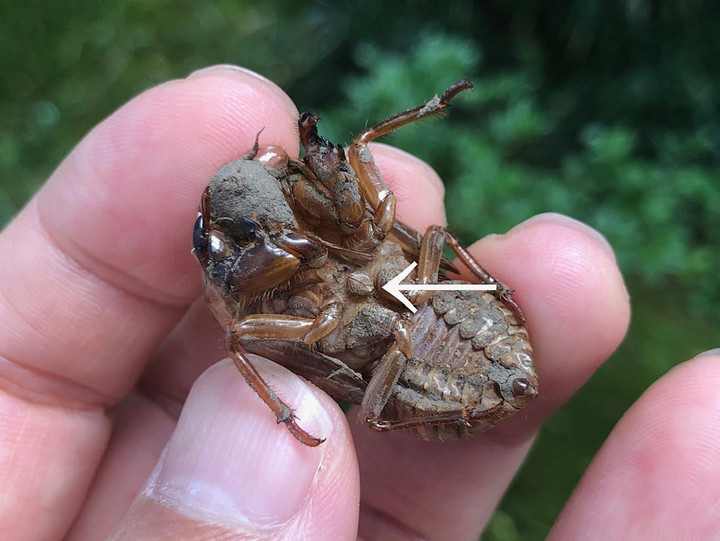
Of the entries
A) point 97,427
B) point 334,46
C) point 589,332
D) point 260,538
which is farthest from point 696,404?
point 334,46

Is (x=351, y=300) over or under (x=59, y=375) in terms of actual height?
over

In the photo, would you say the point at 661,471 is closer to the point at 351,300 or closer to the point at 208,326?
the point at 351,300

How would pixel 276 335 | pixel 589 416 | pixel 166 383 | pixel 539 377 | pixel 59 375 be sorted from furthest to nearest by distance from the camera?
pixel 589 416
pixel 166 383
pixel 59 375
pixel 539 377
pixel 276 335

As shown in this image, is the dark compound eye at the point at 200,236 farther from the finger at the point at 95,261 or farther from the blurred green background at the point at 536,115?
the blurred green background at the point at 536,115

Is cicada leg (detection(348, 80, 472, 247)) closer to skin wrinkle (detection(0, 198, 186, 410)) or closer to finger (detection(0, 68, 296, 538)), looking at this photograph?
finger (detection(0, 68, 296, 538))

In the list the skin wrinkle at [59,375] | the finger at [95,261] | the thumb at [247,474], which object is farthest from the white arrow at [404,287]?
the skin wrinkle at [59,375]

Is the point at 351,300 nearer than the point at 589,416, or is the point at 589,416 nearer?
the point at 351,300

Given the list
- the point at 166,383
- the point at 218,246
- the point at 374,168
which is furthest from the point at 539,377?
the point at 166,383

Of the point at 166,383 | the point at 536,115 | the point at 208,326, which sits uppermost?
the point at 536,115
